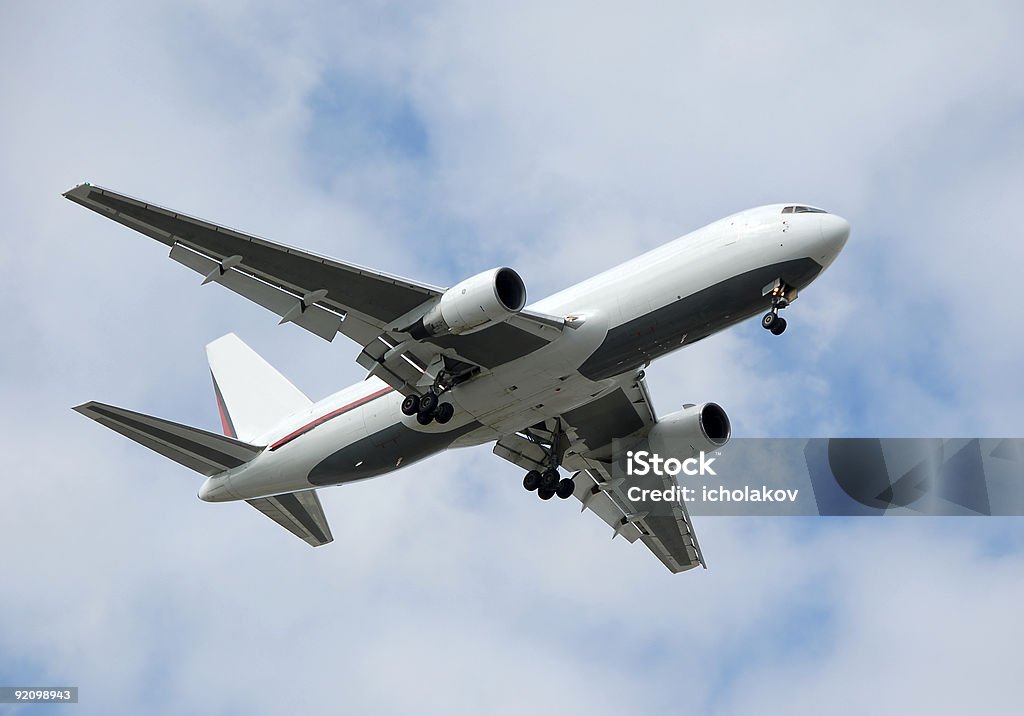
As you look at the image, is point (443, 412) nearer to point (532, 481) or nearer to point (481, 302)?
point (481, 302)

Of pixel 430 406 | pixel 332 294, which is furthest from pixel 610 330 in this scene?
pixel 332 294

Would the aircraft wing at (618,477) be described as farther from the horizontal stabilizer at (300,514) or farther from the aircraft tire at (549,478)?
the horizontal stabilizer at (300,514)

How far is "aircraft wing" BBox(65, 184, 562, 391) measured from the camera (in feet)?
100

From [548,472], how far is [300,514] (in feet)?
25.5

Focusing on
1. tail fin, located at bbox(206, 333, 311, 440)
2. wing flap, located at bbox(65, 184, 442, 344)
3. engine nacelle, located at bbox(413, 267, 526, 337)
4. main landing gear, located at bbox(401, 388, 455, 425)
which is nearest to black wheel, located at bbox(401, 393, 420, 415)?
main landing gear, located at bbox(401, 388, 455, 425)

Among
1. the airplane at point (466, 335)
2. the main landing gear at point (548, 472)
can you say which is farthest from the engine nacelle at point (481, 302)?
the main landing gear at point (548, 472)

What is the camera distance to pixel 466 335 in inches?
1246

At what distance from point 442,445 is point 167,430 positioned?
25.7 feet

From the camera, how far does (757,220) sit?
3131cm

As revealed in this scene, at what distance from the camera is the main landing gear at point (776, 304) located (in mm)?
31000

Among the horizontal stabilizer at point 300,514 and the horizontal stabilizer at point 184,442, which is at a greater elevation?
the horizontal stabilizer at point 184,442

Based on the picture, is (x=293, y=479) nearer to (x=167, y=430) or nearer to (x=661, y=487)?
(x=167, y=430)

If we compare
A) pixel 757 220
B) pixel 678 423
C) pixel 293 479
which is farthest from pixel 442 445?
pixel 757 220

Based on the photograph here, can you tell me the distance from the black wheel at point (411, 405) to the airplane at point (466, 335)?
41 mm
